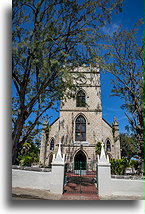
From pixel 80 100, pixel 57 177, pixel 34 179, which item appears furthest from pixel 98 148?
pixel 34 179

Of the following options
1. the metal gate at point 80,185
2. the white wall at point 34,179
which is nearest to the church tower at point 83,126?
the metal gate at point 80,185

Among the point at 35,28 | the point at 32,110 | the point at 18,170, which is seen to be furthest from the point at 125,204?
the point at 35,28

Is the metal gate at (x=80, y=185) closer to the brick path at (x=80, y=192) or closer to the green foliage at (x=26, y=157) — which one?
the brick path at (x=80, y=192)

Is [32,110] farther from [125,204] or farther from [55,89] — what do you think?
[125,204]

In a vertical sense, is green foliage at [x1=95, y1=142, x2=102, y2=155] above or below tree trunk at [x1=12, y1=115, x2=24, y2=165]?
below

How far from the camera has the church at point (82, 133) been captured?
341 inches

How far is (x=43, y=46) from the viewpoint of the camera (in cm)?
399

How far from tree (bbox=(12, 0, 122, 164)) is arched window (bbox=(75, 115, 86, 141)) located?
4845 mm

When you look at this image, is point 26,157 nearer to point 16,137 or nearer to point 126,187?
point 16,137

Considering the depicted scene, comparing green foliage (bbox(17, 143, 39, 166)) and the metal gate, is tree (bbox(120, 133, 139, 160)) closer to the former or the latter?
the metal gate

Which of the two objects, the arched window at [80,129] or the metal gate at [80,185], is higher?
the arched window at [80,129]

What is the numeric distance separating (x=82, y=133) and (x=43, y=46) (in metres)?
6.72

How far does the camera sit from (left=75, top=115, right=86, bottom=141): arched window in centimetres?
920

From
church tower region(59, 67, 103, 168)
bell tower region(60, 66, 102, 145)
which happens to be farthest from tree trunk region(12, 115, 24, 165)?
bell tower region(60, 66, 102, 145)
